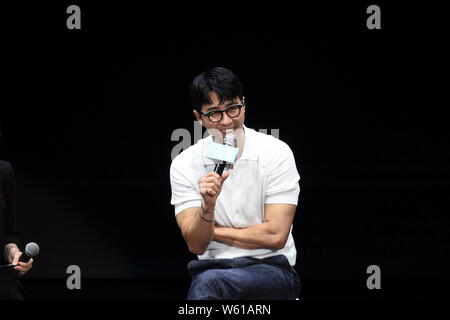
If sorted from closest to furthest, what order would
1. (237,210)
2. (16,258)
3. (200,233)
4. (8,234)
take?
(200,233) < (237,210) < (16,258) < (8,234)

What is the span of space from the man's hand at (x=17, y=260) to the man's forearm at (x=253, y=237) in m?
0.79

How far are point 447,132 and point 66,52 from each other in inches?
87.4

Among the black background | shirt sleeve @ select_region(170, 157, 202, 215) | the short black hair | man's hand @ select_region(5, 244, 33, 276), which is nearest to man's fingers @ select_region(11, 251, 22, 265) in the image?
man's hand @ select_region(5, 244, 33, 276)

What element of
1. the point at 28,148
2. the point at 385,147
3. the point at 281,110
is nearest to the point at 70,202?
the point at 28,148

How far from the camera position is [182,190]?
9.57 feet

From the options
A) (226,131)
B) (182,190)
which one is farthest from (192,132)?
(226,131)

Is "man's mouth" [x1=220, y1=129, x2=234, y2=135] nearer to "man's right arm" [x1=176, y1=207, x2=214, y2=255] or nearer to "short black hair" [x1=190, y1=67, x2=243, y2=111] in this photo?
"short black hair" [x1=190, y1=67, x2=243, y2=111]

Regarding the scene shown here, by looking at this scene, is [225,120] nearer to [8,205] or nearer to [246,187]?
[246,187]

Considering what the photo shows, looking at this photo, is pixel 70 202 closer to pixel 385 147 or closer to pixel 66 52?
pixel 66 52

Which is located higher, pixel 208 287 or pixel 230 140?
pixel 230 140

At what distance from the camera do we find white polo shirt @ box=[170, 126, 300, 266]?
286cm

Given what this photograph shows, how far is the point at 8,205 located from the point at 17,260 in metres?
0.26

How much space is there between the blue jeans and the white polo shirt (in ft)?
0.15

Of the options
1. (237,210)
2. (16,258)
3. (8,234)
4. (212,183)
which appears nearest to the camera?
(212,183)
